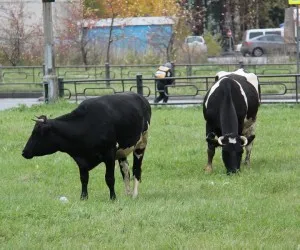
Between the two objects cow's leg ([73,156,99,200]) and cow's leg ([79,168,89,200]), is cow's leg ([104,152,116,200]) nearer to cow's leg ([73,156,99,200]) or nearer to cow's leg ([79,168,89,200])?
cow's leg ([73,156,99,200])

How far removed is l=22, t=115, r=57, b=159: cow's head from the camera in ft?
35.3

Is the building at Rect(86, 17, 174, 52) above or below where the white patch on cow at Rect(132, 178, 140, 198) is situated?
above

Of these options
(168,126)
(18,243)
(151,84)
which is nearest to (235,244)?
(18,243)

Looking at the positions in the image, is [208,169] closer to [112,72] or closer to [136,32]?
[112,72]

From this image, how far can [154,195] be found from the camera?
1146cm

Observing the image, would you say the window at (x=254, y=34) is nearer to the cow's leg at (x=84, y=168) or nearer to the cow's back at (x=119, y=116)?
the cow's back at (x=119, y=116)

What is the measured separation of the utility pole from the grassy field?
6.28m

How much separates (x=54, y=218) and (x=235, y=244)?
7.30 ft

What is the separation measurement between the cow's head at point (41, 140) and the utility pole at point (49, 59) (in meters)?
13.2

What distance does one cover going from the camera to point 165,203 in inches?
409

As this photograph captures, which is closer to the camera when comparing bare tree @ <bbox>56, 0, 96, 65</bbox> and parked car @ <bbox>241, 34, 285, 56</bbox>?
bare tree @ <bbox>56, 0, 96, 65</bbox>

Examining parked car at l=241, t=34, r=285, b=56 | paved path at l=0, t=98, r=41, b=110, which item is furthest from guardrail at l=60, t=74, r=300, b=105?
parked car at l=241, t=34, r=285, b=56

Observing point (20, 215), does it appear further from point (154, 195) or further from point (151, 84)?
point (151, 84)

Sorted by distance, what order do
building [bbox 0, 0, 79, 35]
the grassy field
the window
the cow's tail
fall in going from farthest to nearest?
the window
building [bbox 0, 0, 79, 35]
the cow's tail
the grassy field
